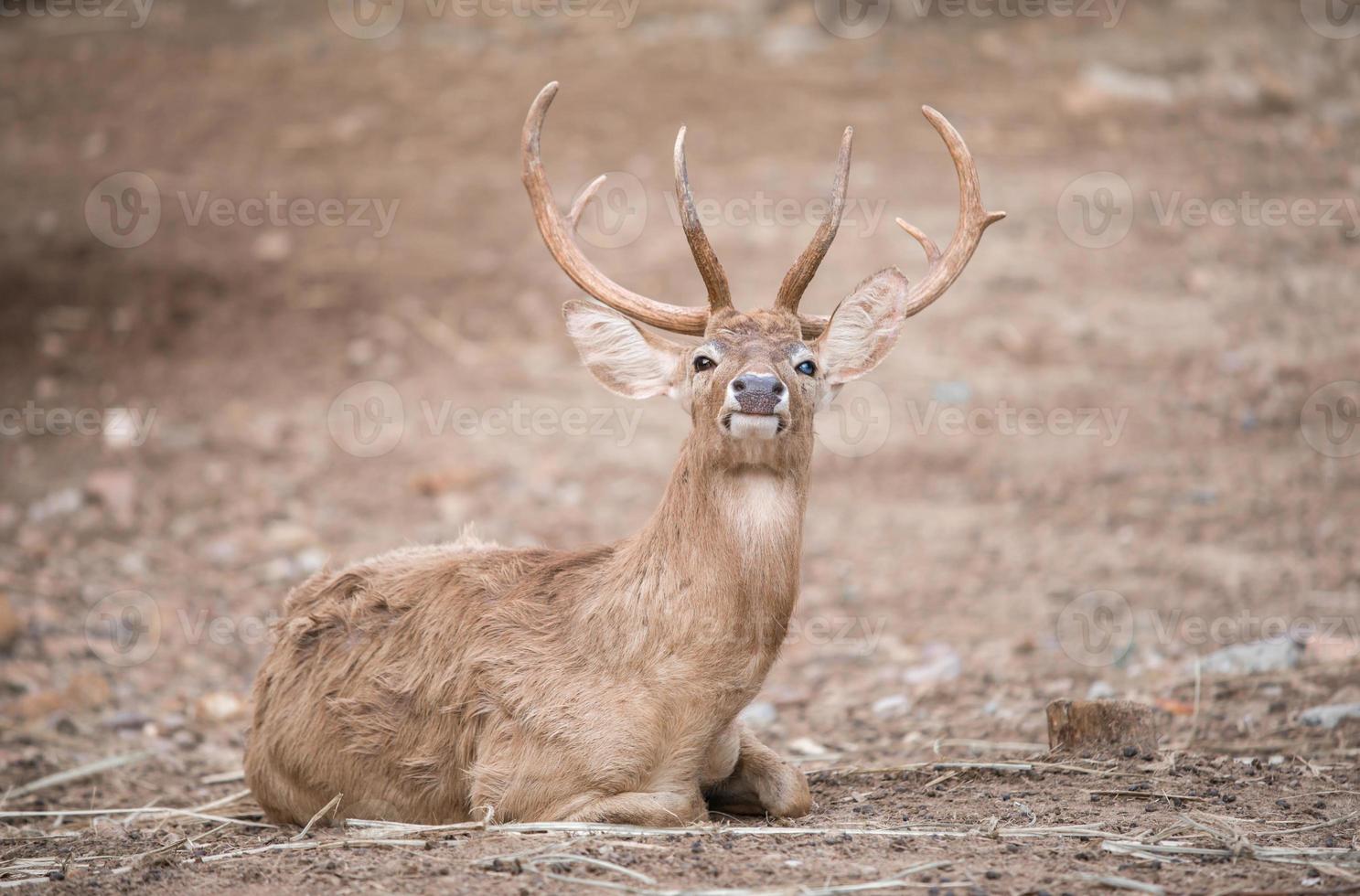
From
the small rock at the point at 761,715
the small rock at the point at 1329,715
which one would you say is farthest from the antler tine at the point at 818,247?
the small rock at the point at 1329,715

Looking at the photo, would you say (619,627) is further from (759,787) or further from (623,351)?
(623,351)

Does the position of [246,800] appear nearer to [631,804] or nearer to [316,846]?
[316,846]

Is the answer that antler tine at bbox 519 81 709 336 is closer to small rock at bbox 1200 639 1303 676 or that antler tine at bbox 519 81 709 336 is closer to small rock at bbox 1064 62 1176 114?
small rock at bbox 1200 639 1303 676

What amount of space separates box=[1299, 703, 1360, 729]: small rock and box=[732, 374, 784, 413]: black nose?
364cm

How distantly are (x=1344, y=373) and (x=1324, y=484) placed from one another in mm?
1722

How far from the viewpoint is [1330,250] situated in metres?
14.7

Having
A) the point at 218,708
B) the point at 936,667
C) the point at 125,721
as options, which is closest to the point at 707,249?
the point at 936,667

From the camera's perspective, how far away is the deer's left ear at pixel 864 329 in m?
6.48

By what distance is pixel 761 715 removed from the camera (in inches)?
360

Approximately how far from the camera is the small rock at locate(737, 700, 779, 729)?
8961mm

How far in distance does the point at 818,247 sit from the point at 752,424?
0.92 metres

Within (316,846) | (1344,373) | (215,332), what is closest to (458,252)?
(215,332)

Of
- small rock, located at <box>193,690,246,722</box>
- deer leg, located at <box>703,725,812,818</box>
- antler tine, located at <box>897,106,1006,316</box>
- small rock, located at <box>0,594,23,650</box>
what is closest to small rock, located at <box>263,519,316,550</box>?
small rock, located at <box>0,594,23,650</box>

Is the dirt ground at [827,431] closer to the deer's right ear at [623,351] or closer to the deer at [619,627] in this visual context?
the deer at [619,627]
